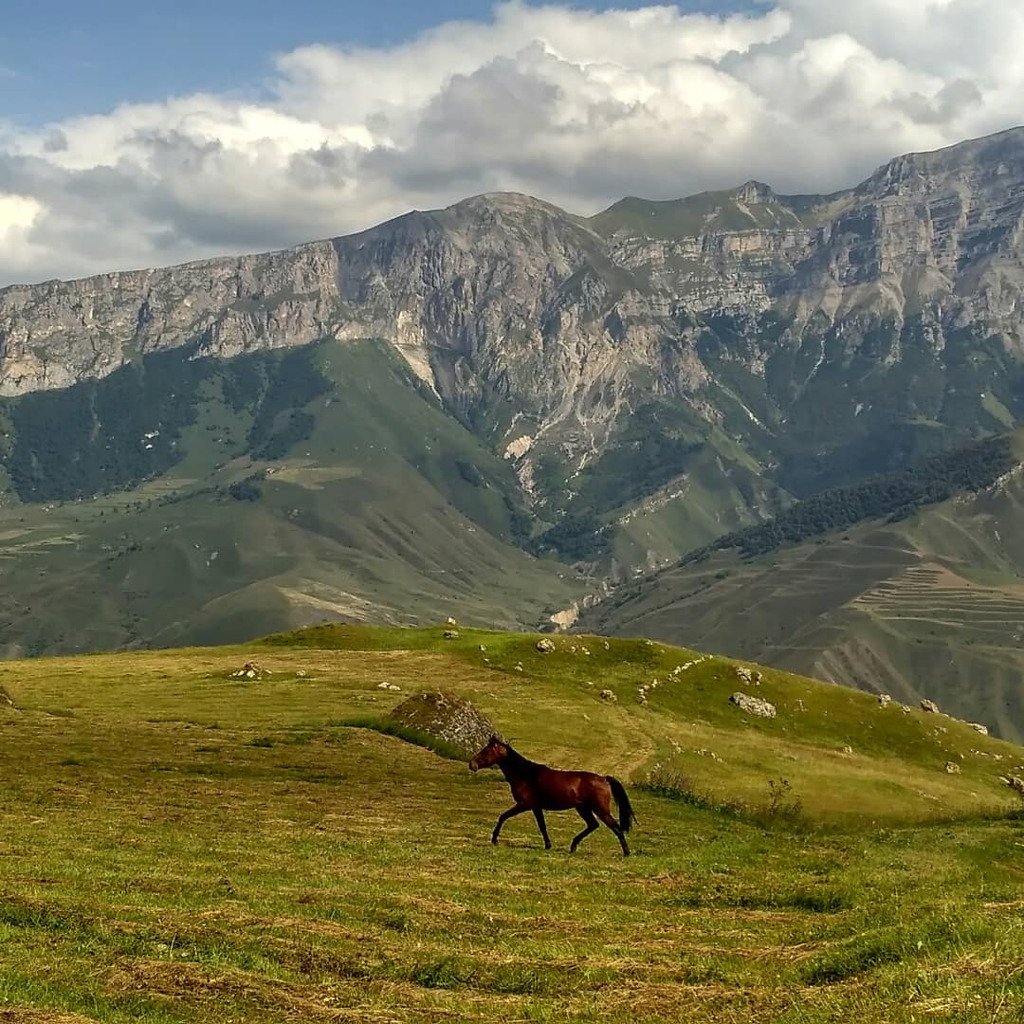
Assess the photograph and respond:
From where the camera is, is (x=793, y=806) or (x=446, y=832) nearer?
(x=446, y=832)

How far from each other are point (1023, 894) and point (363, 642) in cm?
10146

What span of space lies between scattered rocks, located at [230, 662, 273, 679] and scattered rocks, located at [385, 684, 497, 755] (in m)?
27.0

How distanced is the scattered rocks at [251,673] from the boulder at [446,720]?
2649 centimetres

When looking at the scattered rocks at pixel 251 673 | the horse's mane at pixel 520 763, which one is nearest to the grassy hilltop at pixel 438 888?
the horse's mane at pixel 520 763

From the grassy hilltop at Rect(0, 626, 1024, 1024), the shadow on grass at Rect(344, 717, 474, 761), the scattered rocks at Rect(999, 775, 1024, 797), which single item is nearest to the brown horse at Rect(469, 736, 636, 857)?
the grassy hilltop at Rect(0, 626, 1024, 1024)

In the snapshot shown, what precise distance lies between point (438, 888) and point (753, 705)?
79095mm

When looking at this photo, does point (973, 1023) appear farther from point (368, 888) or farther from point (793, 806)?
point (793, 806)

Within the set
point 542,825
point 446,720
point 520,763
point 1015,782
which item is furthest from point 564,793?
point 1015,782

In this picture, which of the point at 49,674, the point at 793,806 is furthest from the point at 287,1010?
the point at 49,674

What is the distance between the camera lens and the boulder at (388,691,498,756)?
223 ft

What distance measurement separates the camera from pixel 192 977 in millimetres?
16344

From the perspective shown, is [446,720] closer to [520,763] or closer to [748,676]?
[520,763]

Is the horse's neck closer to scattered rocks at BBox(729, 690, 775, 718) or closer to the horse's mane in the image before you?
the horse's mane

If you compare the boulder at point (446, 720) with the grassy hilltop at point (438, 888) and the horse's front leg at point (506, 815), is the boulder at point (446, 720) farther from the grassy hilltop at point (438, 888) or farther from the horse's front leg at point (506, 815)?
the horse's front leg at point (506, 815)
